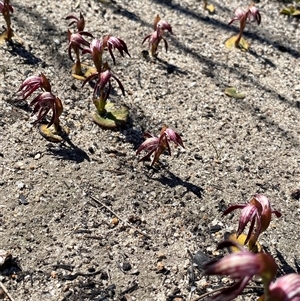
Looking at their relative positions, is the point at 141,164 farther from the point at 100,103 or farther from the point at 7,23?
the point at 7,23

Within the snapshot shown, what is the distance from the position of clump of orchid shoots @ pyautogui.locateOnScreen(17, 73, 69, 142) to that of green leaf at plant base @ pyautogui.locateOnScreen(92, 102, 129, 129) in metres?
0.22

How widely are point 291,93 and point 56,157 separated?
6.07 ft

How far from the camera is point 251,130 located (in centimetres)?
314


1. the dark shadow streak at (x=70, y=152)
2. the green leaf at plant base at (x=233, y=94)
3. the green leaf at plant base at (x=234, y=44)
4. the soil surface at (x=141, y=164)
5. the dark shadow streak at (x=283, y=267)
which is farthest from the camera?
the green leaf at plant base at (x=234, y=44)

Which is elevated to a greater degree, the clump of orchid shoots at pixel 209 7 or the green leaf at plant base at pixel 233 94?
the clump of orchid shoots at pixel 209 7

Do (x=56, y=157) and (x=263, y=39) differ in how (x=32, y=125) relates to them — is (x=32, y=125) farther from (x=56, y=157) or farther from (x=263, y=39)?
(x=263, y=39)

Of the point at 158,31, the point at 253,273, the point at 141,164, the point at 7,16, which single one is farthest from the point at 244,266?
Result: the point at 7,16

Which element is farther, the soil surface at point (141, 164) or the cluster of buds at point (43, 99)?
the cluster of buds at point (43, 99)

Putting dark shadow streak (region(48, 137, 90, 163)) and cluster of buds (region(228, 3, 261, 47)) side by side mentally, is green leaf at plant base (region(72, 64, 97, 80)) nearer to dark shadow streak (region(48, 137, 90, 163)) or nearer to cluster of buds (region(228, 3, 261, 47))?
dark shadow streak (region(48, 137, 90, 163))

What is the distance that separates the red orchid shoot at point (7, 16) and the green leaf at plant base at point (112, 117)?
90 cm

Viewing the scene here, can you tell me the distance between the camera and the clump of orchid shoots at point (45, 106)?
260 cm

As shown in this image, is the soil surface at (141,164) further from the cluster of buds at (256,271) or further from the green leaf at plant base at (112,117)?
the cluster of buds at (256,271)

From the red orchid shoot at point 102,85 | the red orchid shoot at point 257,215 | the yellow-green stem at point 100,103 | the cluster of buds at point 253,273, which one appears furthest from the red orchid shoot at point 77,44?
the cluster of buds at point 253,273

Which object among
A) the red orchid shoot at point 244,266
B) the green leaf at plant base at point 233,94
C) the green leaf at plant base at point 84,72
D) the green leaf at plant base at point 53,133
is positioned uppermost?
the red orchid shoot at point 244,266
